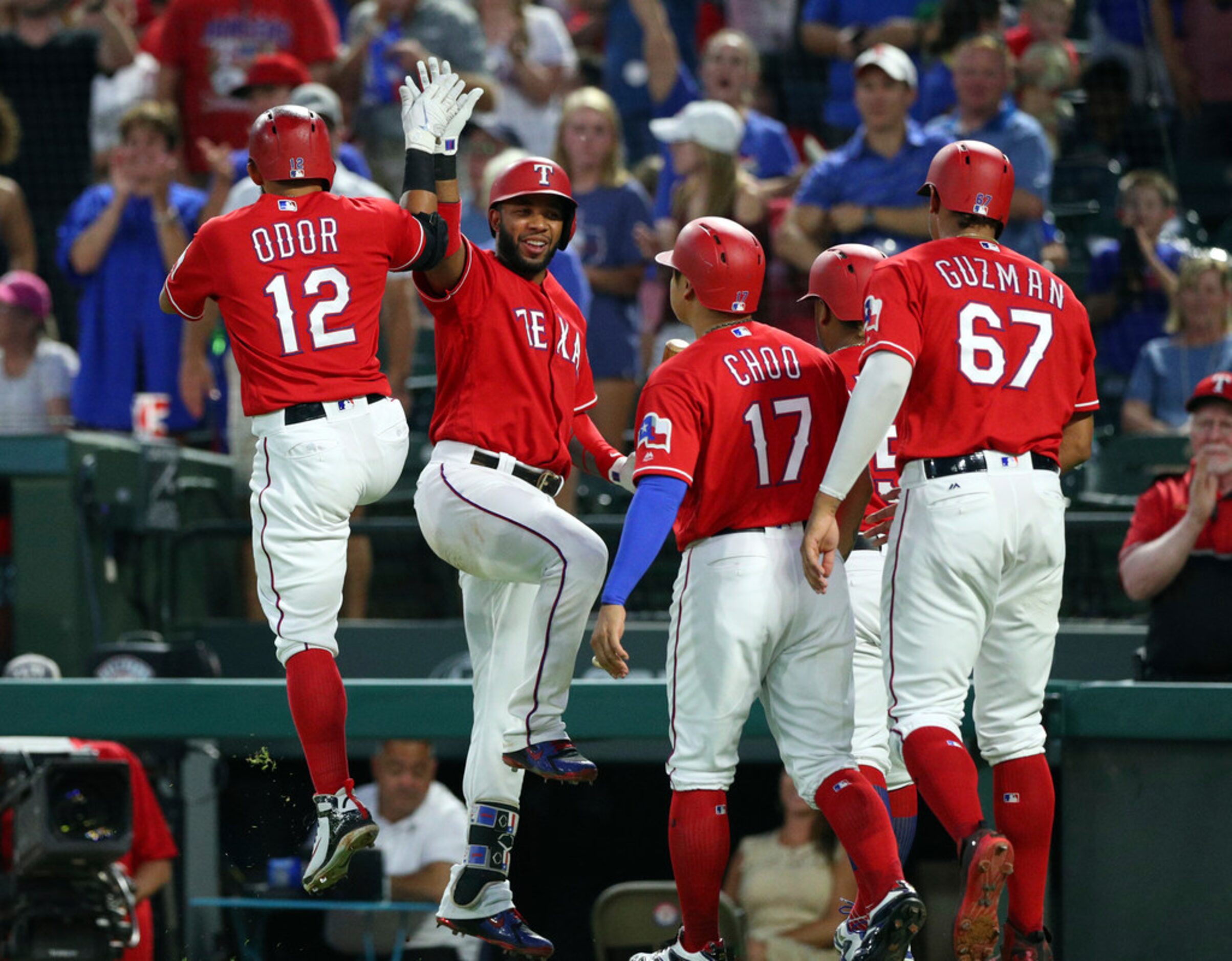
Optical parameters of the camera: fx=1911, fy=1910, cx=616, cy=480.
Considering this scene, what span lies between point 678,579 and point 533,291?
38.5 inches

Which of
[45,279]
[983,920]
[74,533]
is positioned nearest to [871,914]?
[983,920]

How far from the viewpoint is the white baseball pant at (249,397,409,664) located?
531 centimetres

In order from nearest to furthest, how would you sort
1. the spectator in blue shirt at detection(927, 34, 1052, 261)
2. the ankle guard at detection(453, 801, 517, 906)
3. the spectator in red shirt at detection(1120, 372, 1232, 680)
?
the ankle guard at detection(453, 801, 517, 906) → the spectator in red shirt at detection(1120, 372, 1232, 680) → the spectator in blue shirt at detection(927, 34, 1052, 261)

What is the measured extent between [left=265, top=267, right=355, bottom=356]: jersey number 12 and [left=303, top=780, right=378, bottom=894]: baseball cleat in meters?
→ 1.25

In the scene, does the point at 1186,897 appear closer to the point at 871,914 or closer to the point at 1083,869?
the point at 1083,869

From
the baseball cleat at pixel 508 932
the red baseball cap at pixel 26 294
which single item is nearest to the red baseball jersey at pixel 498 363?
the baseball cleat at pixel 508 932

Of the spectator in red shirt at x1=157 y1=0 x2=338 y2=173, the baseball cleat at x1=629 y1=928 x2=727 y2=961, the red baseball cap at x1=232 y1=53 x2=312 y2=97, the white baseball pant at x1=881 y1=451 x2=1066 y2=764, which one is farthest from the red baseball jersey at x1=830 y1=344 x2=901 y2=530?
the spectator in red shirt at x1=157 y1=0 x2=338 y2=173

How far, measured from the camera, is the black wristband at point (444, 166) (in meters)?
5.52

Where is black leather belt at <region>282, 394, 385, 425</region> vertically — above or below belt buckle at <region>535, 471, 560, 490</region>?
above

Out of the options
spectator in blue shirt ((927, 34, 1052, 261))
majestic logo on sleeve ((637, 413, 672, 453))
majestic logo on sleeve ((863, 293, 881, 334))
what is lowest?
majestic logo on sleeve ((637, 413, 672, 453))

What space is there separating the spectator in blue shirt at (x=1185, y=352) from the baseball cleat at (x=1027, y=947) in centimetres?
329

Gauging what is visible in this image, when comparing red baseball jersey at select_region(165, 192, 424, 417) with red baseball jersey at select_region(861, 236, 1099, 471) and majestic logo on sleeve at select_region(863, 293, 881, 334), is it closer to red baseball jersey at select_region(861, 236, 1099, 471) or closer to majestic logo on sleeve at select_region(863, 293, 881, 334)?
majestic logo on sleeve at select_region(863, 293, 881, 334)

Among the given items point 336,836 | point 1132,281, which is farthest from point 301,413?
point 1132,281

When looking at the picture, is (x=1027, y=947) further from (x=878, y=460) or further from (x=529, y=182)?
(x=529, y=182)
